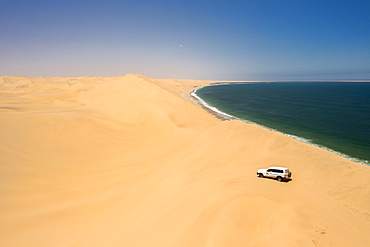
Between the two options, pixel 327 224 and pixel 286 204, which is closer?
pixel 327 224

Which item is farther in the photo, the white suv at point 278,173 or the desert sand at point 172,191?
the white suv at point 278,173

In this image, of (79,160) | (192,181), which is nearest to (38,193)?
(79,160)

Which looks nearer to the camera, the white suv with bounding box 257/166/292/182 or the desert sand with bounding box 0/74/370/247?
the desert sand with bounding box 0/74/370/247

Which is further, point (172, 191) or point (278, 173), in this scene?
point (278, 173)

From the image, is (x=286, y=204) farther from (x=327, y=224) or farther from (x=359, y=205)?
(x=359, y=205)

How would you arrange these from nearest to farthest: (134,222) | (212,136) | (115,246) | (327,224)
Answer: (115,246) < (327,224) < (134,222) < (212,136)

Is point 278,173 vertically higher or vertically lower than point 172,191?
higher

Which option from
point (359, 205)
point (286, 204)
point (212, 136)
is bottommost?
point (359, 205)

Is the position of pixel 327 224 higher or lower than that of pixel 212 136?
lower
